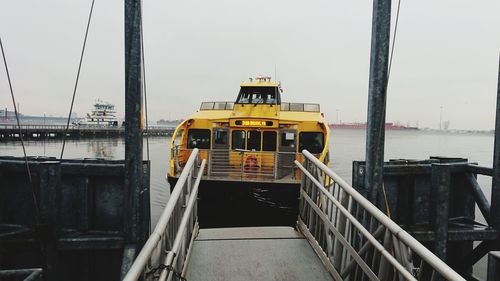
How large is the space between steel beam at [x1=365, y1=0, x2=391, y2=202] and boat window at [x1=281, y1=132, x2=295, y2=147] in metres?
9.11

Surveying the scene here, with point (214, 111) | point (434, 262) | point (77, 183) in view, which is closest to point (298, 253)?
point (434, 262)

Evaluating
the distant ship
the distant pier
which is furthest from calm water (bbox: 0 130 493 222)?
the distant ship

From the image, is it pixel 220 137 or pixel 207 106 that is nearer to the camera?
pixel 220 137

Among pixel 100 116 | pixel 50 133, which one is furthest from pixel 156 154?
pixel 100 116

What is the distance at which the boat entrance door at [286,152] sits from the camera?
12.2 metres

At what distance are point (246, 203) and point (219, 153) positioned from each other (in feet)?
8.72

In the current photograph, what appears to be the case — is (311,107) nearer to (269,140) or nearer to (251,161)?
(269,140)

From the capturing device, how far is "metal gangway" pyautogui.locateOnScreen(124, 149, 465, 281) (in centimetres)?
295

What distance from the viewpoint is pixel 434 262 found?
244 centimetres

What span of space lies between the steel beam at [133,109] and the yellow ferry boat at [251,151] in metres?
6.35

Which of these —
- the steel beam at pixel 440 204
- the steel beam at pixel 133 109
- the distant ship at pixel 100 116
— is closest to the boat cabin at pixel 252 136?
the steel beam at pixel 440 204

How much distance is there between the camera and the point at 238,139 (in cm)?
1368

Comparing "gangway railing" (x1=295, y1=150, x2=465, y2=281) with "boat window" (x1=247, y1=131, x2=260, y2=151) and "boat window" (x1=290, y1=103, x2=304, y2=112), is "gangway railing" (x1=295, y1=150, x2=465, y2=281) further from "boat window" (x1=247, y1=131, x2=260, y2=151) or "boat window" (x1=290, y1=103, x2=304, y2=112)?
"boat window" (x1=290, y1=103, x2=304, y2=112)

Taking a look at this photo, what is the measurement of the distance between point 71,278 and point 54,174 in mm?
1912
